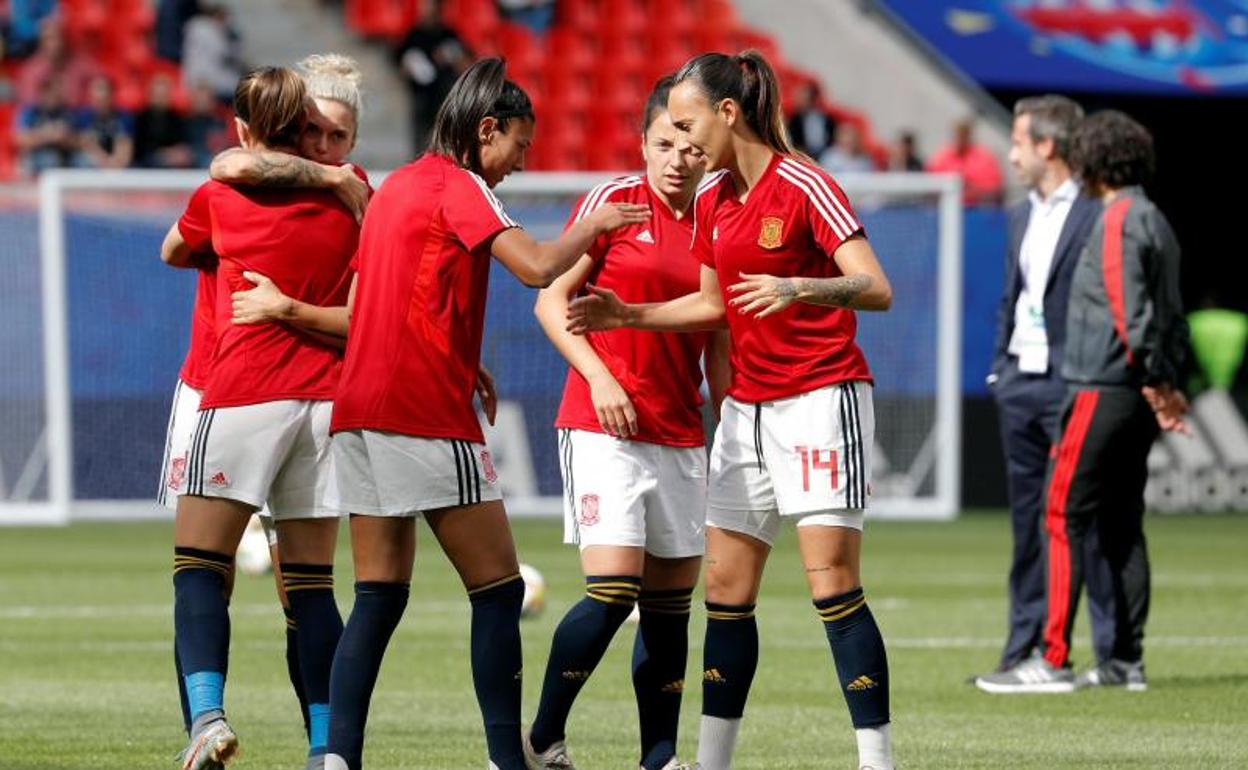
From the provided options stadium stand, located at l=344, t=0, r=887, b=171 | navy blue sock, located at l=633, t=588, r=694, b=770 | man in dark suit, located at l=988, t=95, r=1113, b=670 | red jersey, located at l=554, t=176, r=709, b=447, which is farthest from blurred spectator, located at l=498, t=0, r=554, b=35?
navy blue sock, located at l=633, t=588, r=694, b=770

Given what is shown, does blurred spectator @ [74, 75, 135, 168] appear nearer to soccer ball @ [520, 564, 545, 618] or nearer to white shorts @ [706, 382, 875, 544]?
soccer ball @ [520, 564, 545, 618]

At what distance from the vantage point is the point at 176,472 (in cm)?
713

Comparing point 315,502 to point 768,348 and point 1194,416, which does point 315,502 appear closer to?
point 768,348

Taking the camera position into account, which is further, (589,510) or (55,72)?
(55,72)

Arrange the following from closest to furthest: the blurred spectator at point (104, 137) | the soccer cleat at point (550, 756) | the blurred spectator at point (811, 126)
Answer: the soccer cleat at point (550, 756)
the blurred spectator at point (104, 137)
the blurred spectator at point (811, 126)

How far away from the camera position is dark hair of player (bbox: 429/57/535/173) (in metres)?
6.49

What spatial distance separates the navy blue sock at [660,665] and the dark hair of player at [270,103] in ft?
5.99

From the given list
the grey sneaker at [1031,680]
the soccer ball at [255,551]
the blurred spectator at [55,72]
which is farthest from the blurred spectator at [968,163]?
the grey sneaker at [1031,680]

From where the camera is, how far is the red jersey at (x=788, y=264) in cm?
655

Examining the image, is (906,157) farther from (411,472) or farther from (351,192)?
(411,472)

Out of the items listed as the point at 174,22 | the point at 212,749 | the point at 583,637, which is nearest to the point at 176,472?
the point at 212,749

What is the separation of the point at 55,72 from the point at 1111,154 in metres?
13.8

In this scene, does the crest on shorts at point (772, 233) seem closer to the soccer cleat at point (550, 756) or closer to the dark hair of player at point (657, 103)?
the dark hair of player at point (657, 103)

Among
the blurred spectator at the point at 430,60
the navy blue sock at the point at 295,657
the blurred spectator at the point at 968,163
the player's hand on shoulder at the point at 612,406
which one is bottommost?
the navy blue sock at the point at 295,657
